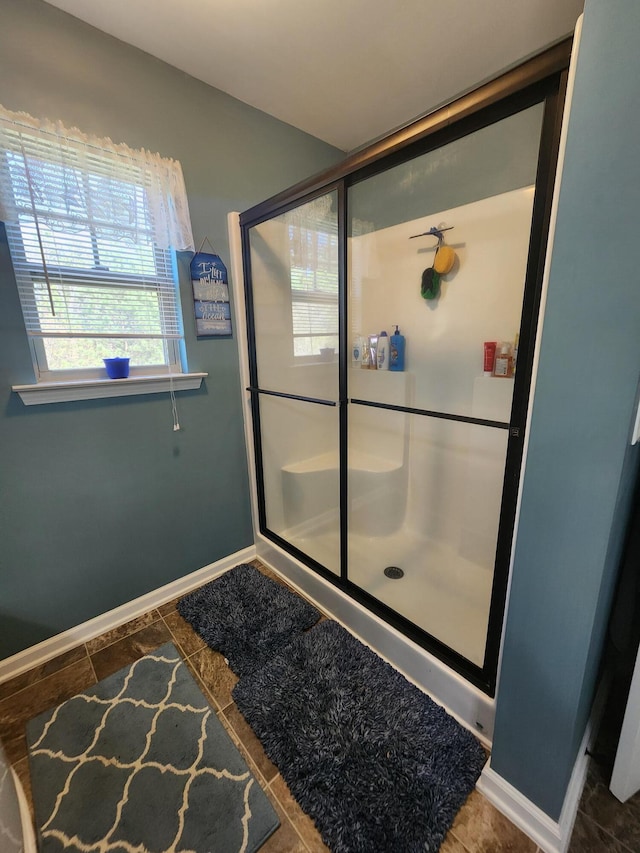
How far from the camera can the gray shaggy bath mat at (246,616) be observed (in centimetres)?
157

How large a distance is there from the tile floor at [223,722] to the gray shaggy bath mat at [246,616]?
0.19 ft

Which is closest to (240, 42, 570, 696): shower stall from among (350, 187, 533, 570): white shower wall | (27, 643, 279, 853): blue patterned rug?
(350, 187, 533, 570): white shower wall

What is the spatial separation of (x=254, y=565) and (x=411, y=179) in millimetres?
2405

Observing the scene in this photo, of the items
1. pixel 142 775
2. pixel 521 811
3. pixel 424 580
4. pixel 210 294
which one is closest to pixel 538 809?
pixel 521 811

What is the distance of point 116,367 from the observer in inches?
61.3

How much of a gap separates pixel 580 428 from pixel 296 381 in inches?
62.7

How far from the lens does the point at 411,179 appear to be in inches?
75.2

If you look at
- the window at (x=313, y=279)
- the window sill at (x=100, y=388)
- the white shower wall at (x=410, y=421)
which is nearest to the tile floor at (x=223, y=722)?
the white shower wall at (x=410, y=421)

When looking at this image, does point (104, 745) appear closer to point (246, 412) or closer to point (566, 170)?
point (246, 412)

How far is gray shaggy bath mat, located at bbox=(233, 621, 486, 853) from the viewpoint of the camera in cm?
100

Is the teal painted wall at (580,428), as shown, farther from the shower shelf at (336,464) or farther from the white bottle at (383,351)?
the white bottle at (383,351)

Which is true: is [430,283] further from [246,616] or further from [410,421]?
[246,616]

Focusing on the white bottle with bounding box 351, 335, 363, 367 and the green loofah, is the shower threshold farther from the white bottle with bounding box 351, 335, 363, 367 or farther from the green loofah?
the green loofah

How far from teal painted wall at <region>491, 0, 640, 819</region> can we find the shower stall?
244mm
